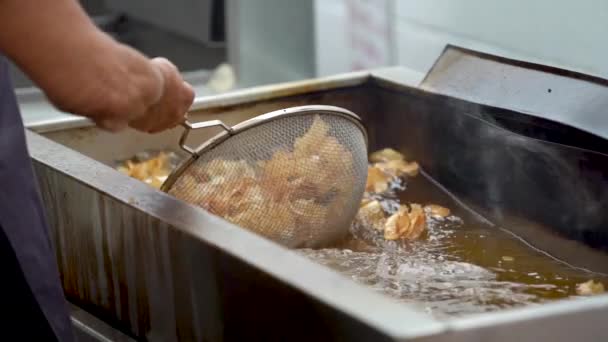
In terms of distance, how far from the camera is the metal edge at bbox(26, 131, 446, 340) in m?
0.94

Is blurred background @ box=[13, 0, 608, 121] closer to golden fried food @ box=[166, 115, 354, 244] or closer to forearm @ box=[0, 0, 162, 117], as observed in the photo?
golden fried food @ box=[166, 115, 354, 244]

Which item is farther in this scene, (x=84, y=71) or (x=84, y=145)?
(x=84, y=145)

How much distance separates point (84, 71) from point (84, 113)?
0.05m

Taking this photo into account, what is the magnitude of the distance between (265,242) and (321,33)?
95.9 inches

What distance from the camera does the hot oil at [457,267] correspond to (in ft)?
4.21

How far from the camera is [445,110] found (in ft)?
5.94

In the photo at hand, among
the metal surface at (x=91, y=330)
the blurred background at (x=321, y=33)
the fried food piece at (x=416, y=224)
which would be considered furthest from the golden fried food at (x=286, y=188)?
the blurred background at (x=321, y=33)

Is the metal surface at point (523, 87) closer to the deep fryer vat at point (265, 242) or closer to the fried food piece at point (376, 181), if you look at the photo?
the deep fryer vat at point (265, 242)

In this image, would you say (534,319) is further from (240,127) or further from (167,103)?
(240,127)

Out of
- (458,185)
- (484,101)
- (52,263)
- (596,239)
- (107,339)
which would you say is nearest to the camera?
(52,263)

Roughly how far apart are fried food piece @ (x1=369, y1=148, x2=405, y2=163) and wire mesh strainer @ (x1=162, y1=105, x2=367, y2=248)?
335 mm

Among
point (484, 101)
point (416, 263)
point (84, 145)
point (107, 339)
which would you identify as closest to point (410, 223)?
point (416, 263)

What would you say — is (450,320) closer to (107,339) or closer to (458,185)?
(107,339)

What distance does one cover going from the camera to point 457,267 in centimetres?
141
